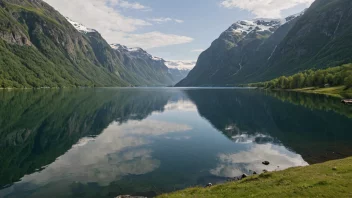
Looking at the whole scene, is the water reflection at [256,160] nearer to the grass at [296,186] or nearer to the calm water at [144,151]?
the calm water at [144,151]

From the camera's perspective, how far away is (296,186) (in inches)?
936

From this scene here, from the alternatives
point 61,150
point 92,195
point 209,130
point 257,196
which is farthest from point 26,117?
point 257,196

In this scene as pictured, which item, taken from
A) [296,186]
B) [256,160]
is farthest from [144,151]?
[296,186]

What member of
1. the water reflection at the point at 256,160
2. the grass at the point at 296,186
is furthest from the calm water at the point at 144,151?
the grass at the point at 296,186

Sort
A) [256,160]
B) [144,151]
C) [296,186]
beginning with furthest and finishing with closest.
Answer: [144,151] < [256,160] < [296,186]

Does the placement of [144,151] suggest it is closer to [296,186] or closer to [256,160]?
[256,160]

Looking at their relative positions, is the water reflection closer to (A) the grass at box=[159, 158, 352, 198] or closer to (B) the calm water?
(B) the calm water

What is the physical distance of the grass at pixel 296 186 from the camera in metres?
21.9

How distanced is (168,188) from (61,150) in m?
29.0

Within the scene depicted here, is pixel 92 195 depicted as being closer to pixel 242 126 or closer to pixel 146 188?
pixel 146 188

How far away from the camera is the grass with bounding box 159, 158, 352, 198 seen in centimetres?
2189

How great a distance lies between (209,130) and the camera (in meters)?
74.6

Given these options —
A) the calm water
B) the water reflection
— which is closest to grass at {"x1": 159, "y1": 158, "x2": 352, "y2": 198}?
the calm water

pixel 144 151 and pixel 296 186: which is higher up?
pixel 296 186
